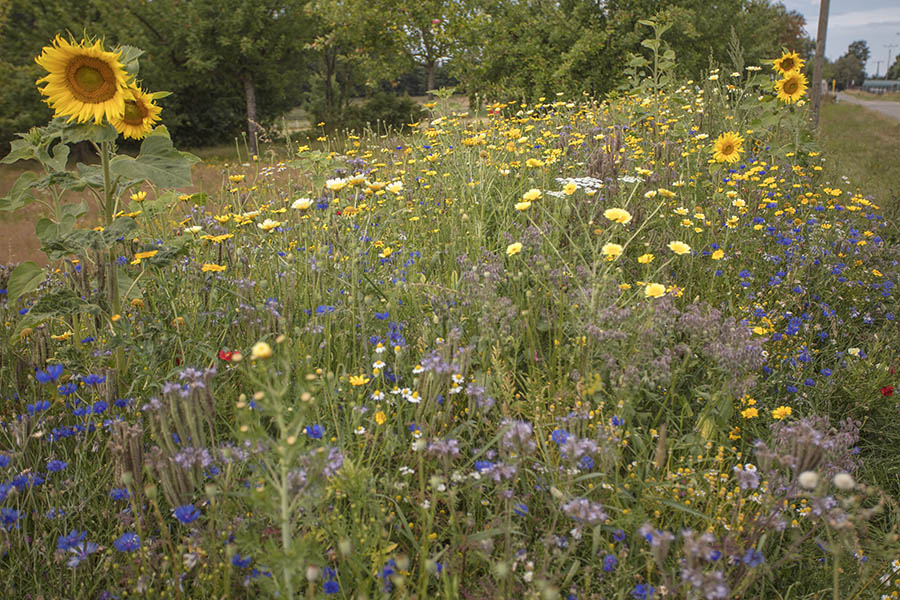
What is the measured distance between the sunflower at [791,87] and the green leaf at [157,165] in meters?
5.04

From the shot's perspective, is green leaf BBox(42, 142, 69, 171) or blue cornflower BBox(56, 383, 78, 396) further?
green leaf BBox(42, 142, 69, 171)

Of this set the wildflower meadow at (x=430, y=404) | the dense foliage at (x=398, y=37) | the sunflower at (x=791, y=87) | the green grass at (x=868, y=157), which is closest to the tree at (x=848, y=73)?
the dense foliage at (x=398, y=37)

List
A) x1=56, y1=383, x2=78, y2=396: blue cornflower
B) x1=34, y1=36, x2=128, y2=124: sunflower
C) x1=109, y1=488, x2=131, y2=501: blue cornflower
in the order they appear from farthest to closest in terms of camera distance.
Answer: x1=34, y1=36, x2=128, y2=124: sunflower
x1=56, y1=383, x2=78, y2=396: blue cornflower
x1=109, y1=488, x2=131, y2=501: blue cornflower

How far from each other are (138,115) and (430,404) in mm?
1891

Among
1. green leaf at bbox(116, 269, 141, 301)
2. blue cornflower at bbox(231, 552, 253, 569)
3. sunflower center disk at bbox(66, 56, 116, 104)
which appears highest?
sunflower center disk at bbox(66, 56, 116, 104)

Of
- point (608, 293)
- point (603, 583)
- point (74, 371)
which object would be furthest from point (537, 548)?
point (74, 371)

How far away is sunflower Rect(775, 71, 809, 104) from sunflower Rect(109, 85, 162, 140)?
5.06 meters

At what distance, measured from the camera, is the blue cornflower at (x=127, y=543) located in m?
1.56

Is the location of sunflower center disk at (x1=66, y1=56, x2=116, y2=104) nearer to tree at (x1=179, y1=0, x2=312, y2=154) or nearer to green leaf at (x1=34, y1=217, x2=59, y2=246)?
green leaf at (x1=34, y1=217, x2=59, y2=246)

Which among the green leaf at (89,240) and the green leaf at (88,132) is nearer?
the green leaf at (89,240)

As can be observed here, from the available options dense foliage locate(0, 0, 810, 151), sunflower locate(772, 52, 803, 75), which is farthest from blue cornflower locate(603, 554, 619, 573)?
dense foliage locate(0, 0, 810, 151)

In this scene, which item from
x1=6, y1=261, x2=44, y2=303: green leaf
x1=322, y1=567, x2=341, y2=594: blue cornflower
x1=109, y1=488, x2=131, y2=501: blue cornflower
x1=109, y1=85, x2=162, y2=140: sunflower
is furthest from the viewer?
x1=109, y1=85, x2=162, y2=140: sunflower

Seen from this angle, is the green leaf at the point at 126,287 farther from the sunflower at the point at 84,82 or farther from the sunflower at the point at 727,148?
the sunflower at the point at 727,148

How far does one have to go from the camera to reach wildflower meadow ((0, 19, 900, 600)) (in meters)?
1.50
